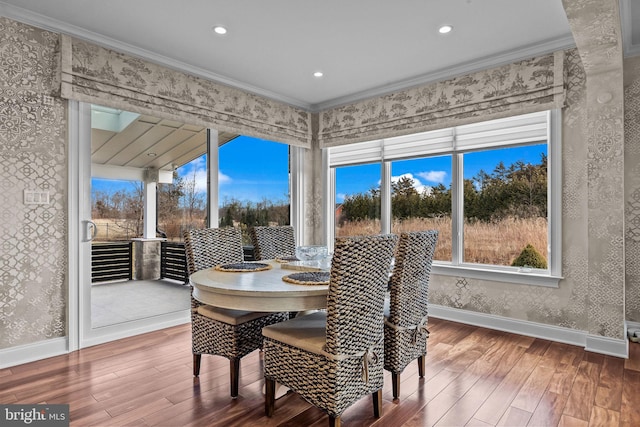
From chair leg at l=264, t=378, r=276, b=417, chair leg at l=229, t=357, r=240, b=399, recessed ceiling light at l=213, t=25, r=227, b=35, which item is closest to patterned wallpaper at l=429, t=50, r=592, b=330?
chair leg at l=264, t=378, r=276, b=417

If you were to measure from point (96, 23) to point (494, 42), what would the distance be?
10.6 ft

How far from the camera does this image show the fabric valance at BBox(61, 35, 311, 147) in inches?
117

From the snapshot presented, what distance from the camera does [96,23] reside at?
2.83m

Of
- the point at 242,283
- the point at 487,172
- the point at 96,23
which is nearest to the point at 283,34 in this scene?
the point at 96,23

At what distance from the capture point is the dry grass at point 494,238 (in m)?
3.49

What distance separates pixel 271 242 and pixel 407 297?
59.8 inches

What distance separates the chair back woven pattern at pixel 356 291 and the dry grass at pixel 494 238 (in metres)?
1.81

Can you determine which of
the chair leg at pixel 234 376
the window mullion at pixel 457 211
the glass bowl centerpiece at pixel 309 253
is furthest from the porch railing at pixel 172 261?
the window mullion at pixel 457 211

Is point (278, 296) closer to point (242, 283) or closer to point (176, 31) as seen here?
point (242, 283)

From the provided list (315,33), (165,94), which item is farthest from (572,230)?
(165,94)

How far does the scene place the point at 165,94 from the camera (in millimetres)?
3504

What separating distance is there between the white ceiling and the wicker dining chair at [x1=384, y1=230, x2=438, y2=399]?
1692 millimetres

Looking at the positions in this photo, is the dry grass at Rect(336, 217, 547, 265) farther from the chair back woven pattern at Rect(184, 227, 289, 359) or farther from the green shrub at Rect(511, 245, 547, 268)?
the chair back woven pattern at Rect(184, 227, 289, 359)

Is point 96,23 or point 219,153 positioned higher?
point 96,23
